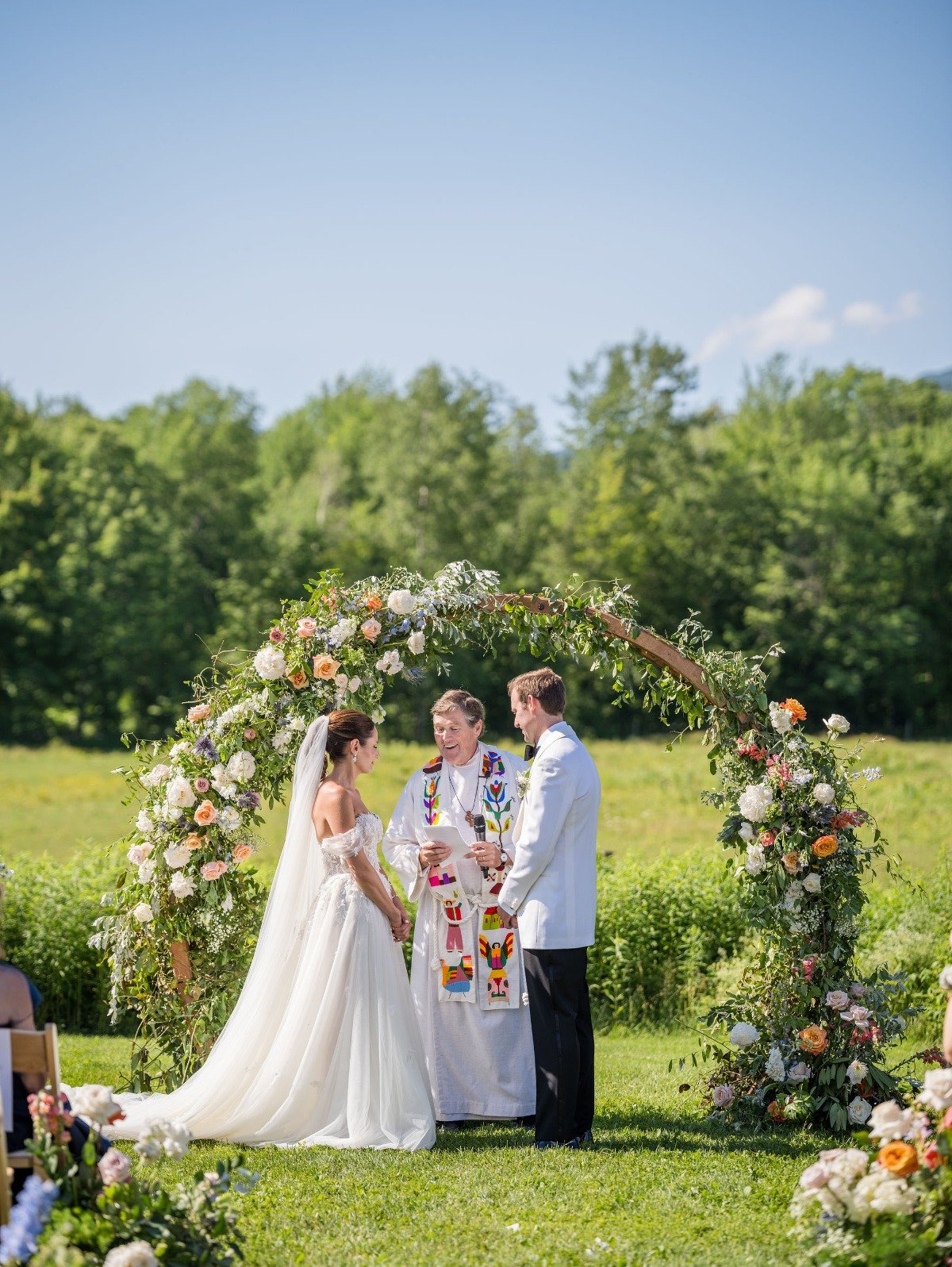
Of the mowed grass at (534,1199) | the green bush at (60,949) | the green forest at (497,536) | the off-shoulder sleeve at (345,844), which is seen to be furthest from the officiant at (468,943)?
the green forest at (497,536)

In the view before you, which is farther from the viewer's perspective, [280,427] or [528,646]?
[280,427]

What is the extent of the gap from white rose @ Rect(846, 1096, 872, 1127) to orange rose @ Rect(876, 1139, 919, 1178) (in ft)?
8.68

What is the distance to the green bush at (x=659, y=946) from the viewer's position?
385 inches

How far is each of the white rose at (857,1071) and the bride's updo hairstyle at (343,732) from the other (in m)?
2.96

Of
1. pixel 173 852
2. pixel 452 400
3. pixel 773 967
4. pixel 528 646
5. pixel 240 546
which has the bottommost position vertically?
pixel 773 967

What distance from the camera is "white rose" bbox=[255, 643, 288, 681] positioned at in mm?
7184

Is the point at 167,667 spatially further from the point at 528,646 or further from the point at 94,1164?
the point at 94,1164

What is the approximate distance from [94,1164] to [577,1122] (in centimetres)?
296

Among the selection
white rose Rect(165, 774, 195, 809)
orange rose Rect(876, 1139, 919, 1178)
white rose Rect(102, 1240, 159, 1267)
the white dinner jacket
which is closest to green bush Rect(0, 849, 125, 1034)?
white rose Rect(165, 774, 195, 809)

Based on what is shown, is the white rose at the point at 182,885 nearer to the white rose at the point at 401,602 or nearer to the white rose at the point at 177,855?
the white rose at the point at 177,855

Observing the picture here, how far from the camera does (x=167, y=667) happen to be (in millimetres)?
39594

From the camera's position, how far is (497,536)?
41.4m

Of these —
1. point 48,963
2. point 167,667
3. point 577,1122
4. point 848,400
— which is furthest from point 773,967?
point 848,400

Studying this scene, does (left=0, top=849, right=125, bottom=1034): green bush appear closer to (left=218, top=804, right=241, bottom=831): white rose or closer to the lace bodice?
(left=218, top=804, right=241, bottom=831): white rose
